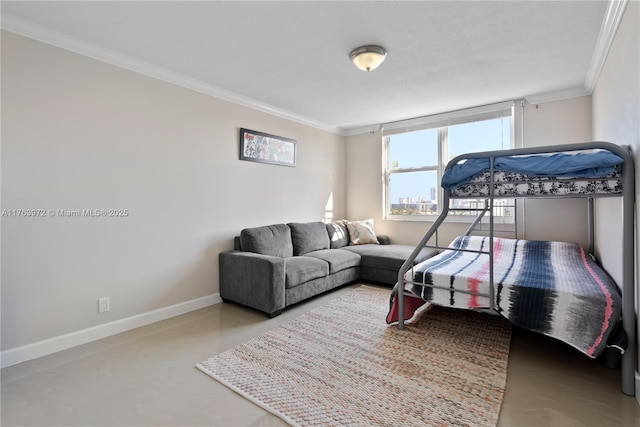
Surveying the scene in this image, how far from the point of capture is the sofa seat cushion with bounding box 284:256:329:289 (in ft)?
9.80

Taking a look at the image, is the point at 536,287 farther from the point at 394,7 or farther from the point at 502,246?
the point at 394,7

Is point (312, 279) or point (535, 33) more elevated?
point (535, 33)

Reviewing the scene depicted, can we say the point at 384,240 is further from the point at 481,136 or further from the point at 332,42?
the point at 332,42

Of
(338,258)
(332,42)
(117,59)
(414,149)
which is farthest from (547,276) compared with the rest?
(117,59)

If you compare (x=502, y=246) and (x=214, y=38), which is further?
(x=502, y=246)

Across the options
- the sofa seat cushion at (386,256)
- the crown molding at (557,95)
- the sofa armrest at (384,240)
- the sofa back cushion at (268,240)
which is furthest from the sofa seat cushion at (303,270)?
the crown molding at (557,95)

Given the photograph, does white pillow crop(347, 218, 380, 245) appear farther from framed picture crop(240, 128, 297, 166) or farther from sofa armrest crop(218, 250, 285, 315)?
sofa armrest crop(218, 250, 285, 315)

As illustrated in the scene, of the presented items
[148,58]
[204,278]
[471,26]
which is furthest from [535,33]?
[204,278]

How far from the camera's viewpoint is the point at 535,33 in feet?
7.45

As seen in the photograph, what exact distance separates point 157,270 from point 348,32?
2.63 m

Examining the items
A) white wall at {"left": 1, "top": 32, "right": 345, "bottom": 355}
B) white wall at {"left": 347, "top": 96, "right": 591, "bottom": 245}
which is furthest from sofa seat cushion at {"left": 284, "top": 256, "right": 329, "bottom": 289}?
white wall at {"left": 347, "top": 96, "right": 591, "bottom": 245}

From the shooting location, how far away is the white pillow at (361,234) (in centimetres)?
463

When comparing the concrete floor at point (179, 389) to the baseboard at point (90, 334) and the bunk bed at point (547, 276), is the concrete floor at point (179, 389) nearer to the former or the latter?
the baseboard at point (90, 334)

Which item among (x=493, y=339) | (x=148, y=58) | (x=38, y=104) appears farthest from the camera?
(x=148, y=58)
